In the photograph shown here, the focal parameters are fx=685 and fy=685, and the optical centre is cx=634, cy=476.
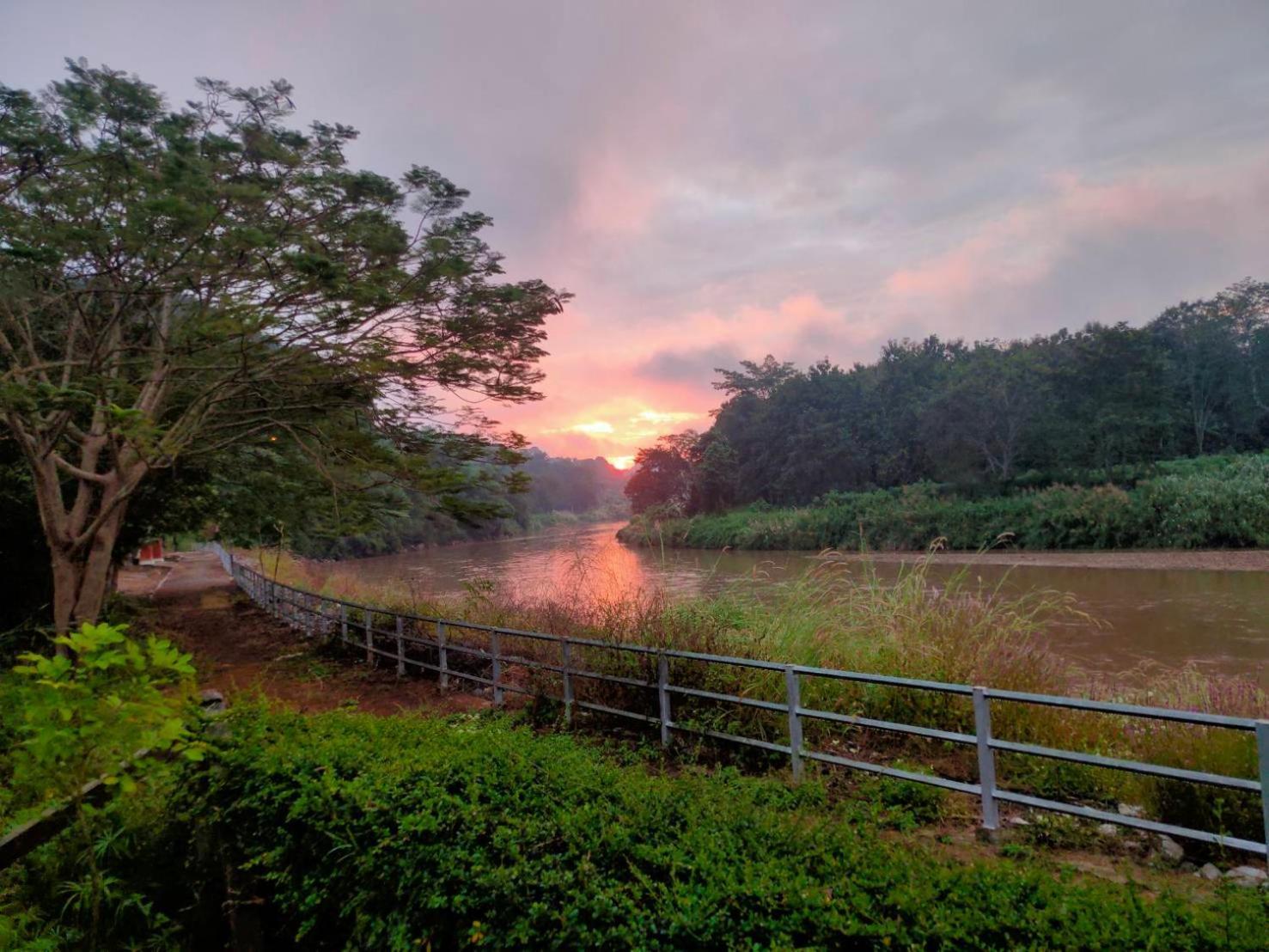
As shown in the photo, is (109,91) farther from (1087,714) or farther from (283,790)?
(1087,714)

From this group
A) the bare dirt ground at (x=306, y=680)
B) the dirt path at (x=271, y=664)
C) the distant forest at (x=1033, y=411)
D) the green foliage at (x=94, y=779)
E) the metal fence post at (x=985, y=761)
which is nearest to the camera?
the green foliage at (x=94, y=779)

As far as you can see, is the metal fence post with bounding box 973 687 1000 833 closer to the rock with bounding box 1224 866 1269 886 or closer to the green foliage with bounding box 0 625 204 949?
the rock with bounding box 1224 866 1269 886

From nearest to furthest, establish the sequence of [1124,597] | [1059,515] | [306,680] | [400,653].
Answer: [400,653] → [306,680] → [1124,597] → [1059,515]

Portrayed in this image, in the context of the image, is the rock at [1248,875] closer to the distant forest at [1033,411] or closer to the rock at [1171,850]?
the rock at [1171,850]

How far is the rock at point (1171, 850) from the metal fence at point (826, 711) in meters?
0.13

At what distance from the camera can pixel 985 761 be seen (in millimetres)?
4027

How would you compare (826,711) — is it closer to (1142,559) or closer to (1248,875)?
(1248,875)

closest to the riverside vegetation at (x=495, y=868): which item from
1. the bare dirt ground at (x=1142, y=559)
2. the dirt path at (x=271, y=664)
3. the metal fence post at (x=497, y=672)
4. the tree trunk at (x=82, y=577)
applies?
the dirt path at (x=271, y=664)

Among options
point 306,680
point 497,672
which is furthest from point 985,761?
point 306,680

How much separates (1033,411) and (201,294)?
3644 cm

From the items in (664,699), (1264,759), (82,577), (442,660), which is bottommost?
(442,660)

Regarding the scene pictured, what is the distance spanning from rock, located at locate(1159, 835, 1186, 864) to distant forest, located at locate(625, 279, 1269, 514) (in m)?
21.1

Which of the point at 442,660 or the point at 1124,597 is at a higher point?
the point at 442,660

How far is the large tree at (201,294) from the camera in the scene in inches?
291
